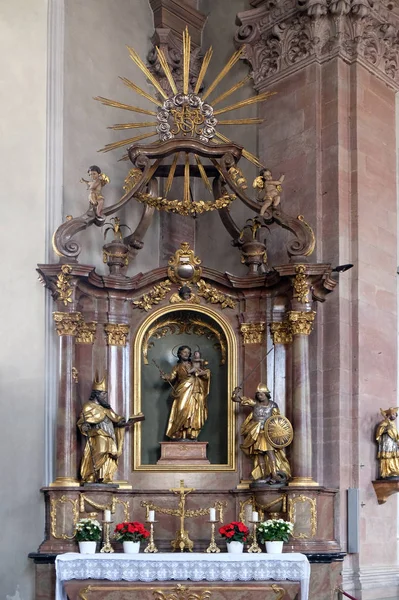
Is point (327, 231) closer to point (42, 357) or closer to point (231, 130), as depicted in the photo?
point (231, 130)

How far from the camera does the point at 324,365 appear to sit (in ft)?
44.7

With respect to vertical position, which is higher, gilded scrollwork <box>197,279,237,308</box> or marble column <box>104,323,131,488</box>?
gilded scrollwork <box>197,279,237,308</box>

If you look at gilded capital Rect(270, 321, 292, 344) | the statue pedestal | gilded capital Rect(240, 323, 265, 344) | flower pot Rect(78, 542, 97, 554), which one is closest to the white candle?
flower pot Rect(78, 542, 97, 554)

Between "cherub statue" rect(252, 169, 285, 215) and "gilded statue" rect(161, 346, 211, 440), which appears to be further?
"cherub statue" rect(252, 169, 285, 215)

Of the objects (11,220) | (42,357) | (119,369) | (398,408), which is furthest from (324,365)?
(11,220)

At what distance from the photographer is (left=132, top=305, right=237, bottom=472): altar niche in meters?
13.1

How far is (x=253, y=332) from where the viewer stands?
13234 mm

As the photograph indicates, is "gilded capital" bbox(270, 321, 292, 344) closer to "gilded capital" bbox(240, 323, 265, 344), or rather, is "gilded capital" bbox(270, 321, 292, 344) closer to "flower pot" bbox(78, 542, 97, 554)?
"gilded capital" bbox(240, 323, 265, 344)

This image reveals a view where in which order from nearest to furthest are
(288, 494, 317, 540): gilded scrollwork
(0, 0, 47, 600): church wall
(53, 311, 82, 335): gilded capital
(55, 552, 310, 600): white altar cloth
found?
(55, 552, 310, 600): white altar cloth, (288, 494, 317, 540): gilded scrollwork, (0, 0, 47, 600): church wall, (53, 311, 82, 335): gilded capital

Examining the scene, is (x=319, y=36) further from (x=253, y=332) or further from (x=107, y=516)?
(x=107, y=516)

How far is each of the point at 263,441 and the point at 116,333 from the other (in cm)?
243

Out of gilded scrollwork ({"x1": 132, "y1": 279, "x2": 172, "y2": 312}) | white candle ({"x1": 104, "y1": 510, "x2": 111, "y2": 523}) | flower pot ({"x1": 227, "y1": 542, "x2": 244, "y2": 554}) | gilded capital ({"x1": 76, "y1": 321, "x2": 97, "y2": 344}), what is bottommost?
flower pot ({"x1": 227, "y1": 542, "x2": 244, "y2": 554})

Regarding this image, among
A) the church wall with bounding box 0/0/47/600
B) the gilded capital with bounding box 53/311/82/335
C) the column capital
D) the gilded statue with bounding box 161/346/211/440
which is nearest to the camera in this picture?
the church wall with bounding box 0/0/47/600

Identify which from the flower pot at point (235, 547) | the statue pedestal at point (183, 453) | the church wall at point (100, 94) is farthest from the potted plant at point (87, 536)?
the church wall at point (100, 94)
